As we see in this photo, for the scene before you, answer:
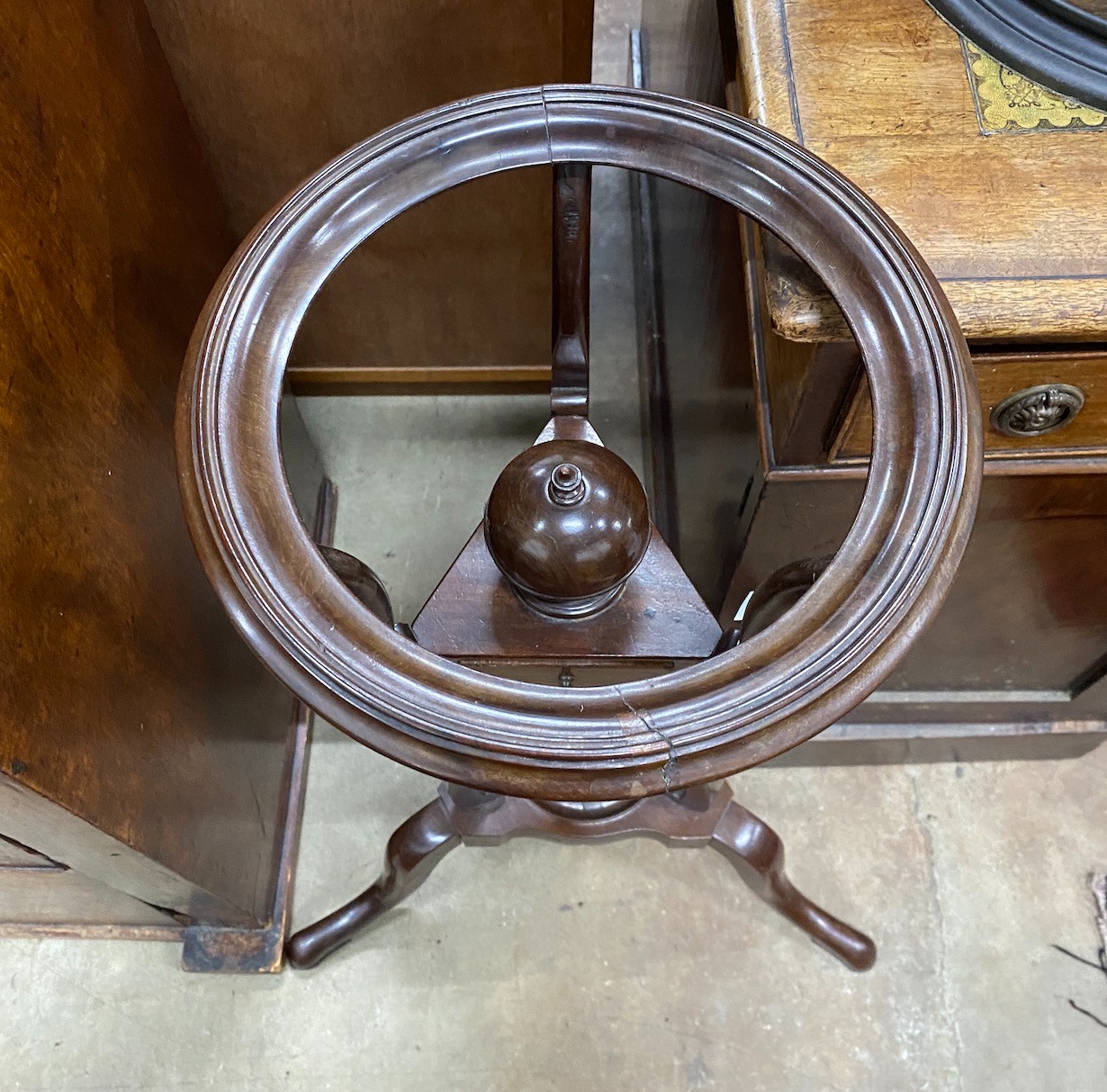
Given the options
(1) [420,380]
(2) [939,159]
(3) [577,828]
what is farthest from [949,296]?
(1) [420,380]

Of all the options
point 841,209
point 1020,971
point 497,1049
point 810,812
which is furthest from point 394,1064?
point 841,209

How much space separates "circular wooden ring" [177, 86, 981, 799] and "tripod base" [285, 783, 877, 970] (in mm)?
371

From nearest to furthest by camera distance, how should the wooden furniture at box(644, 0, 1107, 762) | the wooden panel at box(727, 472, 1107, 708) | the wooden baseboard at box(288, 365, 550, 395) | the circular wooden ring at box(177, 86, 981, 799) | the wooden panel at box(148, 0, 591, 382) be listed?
the circular wooden ring at box(177, 86, 981, 799) → the wooden furniture at box(644, 0, 1107, 762) → the wooden panel at box(727, 472, 1107, 708) → the wooden panel at box(148, 0, 591, 382) → the wooden baseboard at box(288, 365, 550, 395)

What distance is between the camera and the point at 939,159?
562 mm

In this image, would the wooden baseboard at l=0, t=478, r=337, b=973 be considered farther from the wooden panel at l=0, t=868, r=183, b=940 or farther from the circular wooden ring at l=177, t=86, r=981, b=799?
the circular wooden ring at l=177, t=86, r=981, b=799

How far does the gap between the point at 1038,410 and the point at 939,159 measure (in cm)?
17

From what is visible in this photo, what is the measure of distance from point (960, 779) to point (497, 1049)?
2.02ft

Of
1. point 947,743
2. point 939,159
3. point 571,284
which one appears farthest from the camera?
point 947,743

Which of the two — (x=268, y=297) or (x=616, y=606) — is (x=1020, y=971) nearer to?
(x=616, y=606)

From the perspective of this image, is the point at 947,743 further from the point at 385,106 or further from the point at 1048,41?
the point at 385,106

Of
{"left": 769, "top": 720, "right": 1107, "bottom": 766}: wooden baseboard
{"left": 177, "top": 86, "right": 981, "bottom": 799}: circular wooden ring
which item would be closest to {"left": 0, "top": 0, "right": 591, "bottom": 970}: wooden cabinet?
{"left": 177, "top": 86, "right": 981, "bottom": 799}: circular wooden ring

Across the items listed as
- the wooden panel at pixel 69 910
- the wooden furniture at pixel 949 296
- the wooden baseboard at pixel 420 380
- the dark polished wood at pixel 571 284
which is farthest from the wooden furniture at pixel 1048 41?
the wooden panel at pixel 69 910

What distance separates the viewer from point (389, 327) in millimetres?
1174

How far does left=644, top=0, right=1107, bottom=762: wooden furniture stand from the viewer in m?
0.54
